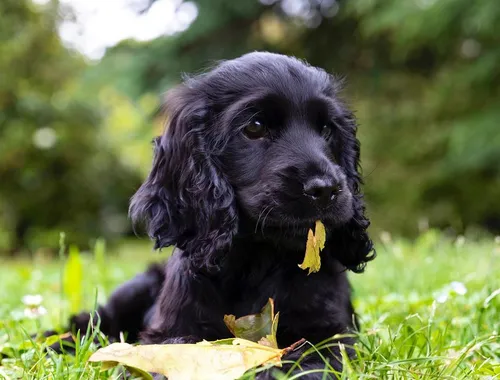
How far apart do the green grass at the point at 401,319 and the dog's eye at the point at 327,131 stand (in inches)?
28.7

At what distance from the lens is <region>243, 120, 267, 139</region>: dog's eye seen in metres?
2.15

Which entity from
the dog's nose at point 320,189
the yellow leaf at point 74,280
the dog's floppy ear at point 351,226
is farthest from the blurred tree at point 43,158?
the dog's nose at point 320,189

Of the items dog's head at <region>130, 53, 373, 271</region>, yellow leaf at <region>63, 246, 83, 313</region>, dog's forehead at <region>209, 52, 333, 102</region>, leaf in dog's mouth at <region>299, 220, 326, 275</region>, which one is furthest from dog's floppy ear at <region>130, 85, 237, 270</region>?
yellow leaf at <region>63, 246, 83, 313</region>

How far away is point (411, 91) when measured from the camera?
11320mm

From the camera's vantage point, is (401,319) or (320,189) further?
(401,319)

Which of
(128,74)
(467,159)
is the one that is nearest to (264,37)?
(128,74)

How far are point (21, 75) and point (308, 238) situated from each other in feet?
41.4

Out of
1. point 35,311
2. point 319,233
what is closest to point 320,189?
point 319,233

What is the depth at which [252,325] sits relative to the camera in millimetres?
1940

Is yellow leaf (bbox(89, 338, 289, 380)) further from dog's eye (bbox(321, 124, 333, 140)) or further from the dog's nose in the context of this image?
dog's eye (bbox(321, 124, 333, 140))

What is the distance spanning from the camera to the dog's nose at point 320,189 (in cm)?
192

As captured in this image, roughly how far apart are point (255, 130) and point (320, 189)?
37 cm

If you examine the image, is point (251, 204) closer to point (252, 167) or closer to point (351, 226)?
point (252, 167)

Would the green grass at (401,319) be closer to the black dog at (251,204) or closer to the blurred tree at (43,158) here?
the black dog at (251,204)
